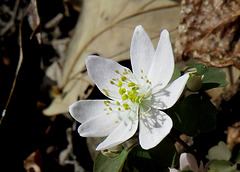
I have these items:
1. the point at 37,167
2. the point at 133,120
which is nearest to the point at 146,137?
the point at 133,120

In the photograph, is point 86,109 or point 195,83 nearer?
point 195,83

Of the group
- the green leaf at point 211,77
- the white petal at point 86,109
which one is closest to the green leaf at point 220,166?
the green leaf at point 211,77

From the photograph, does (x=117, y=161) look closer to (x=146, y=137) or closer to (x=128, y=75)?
(x=146, y=137)

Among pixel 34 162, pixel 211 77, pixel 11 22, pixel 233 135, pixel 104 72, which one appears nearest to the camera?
pixel 211 77

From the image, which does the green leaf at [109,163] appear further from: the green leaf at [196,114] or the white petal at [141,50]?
the white petal at [141,50]

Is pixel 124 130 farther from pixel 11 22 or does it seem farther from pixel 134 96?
pixel 11 22

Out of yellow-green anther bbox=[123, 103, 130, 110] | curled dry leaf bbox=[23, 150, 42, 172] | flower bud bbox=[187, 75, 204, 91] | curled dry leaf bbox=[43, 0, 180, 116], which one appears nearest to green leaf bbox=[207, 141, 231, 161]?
flower bud bbox=[187, 75, 204, 91]

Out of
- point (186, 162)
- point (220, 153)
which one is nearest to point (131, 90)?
point (186, 162)
